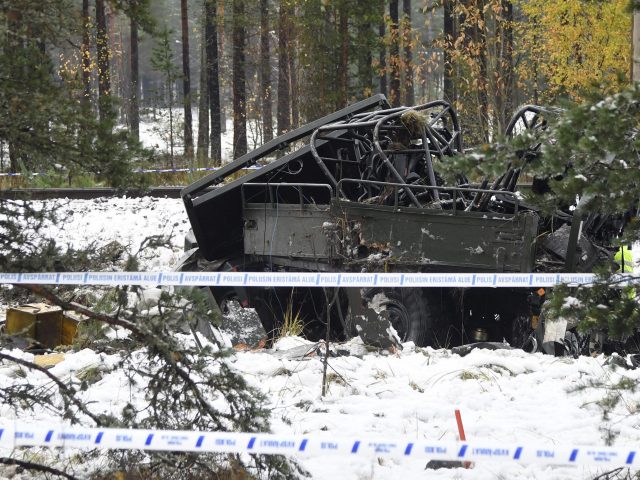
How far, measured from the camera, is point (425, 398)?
578 cm

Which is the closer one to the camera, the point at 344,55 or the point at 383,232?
the point at 383,232

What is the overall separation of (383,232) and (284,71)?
23930 millimetres

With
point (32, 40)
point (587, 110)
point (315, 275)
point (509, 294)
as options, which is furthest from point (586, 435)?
point (32, 40)

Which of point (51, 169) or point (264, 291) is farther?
point (264, 291)

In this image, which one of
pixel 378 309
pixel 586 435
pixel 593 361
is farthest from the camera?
pixel 378 309

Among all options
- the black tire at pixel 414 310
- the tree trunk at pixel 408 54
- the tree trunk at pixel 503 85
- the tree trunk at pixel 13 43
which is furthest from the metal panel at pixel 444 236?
the tree trunk at pixel 408 54

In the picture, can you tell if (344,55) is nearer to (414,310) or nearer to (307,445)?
(414,310)

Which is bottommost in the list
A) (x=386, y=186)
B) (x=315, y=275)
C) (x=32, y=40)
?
(x=315, y=275)

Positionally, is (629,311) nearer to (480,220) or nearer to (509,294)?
(480,220)

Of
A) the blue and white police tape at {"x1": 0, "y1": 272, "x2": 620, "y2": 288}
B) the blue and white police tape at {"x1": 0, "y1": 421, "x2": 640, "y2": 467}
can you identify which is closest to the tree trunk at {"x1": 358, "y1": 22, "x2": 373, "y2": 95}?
the blue and white police tape at {"x1": 0, "y1": 272, "x2": 620, "y2": 288}

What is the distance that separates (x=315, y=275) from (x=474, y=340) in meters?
2.79

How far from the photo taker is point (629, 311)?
384 cm

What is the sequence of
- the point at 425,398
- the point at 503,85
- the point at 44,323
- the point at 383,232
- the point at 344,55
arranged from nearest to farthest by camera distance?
the point at 425,398 < the point at 383,232 < the point at 44,323 < the point at 503,85 < the point at 344,55

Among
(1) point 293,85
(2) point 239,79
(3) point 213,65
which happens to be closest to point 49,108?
(2) point 239,79
